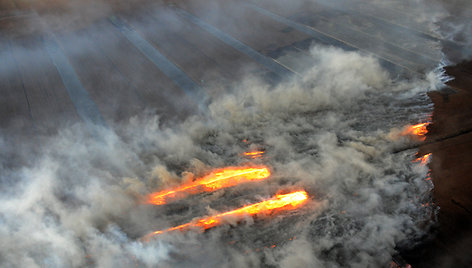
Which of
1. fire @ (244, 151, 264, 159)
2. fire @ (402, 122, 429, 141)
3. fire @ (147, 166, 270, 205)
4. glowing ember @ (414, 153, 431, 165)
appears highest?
fire @ (402, 122, 429, 141)

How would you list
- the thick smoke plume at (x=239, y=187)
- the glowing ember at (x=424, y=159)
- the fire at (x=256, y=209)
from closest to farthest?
the thick smoke plume at (x=239, y=187), the fire at (x=256, y=209), the glowing ember at (x=424, y=159)

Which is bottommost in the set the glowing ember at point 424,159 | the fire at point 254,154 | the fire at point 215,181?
the fire at point 215,181

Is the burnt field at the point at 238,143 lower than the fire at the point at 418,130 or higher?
lower

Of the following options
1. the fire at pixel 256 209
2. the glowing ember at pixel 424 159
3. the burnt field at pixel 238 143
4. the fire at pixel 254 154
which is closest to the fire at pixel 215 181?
the burnt field at pixel 238 143

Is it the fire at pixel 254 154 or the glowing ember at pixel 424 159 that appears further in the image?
the fire at pixel 254 154

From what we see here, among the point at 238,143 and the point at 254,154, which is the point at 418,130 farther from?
the point at 238,143

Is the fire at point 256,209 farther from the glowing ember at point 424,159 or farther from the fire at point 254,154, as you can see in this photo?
the glowing ember at point 424,159

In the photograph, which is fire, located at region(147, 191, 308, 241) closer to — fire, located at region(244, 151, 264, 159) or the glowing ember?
fire, located at region(244, 151, 264, 159)

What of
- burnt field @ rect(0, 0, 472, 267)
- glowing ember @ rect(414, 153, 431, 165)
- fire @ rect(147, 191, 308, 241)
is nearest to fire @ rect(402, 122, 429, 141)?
burnt field @ rect(0, 0, 472, 267)
